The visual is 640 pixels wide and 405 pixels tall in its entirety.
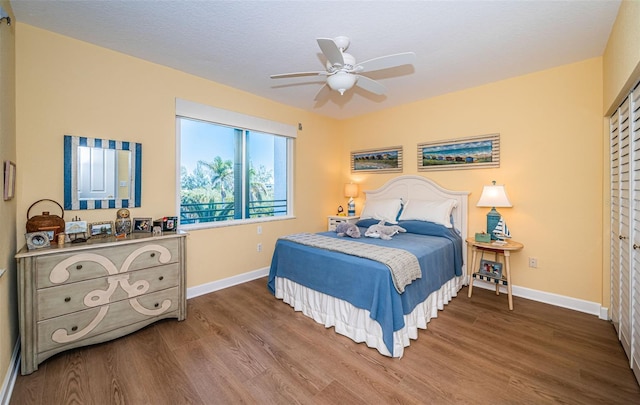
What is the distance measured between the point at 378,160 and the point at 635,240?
3068mm

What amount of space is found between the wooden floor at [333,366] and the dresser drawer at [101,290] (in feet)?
1.24

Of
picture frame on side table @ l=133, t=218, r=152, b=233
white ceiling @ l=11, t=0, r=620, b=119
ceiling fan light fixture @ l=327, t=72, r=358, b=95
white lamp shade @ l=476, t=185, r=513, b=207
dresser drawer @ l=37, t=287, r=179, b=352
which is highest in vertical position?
white ceiling @ l=11, t=0, r=620, b=119

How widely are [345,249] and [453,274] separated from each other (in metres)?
1.46

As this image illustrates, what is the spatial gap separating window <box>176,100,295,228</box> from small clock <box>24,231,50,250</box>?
1248mm

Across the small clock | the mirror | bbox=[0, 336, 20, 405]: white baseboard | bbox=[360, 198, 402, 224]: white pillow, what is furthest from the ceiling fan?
bbox=[0, 336, 20, 405]: white baseboard

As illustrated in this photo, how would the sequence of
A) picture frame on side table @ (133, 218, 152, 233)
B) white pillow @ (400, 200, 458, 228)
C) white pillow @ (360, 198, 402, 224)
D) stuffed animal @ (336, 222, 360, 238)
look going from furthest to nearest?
white pillow @ (360, 198, 402, 224) < white pillow @ (400, 200, 458, 228) < stuffed animal @ (336, 222, 360, 238) < picture frame on side table @ (133, 218, 152, 233)

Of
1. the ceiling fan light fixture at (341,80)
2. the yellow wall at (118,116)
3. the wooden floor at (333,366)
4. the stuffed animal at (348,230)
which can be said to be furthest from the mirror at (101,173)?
the stuffed animal at (348,230)

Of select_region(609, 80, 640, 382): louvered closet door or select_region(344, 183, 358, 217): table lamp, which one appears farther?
select_region(344, 183, 358, 217): table lamp

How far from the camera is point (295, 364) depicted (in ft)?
6.40

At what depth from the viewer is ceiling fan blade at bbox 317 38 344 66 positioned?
70.1 inches

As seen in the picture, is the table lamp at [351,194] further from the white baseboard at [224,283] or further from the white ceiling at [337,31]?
the white ceiling at [337,31]

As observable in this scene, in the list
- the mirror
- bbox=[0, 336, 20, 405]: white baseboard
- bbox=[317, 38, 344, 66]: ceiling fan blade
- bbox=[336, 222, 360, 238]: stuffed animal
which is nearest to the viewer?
bbox=[0, 336, 20, 405]: white baseboard

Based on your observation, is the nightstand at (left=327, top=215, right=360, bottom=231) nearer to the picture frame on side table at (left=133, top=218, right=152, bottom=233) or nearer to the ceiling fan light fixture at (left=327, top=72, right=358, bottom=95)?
the ceiling fan light fixture at (left=327, top=72, right=358, bottom=95)

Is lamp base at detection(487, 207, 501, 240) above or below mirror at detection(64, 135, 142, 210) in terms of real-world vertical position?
below
